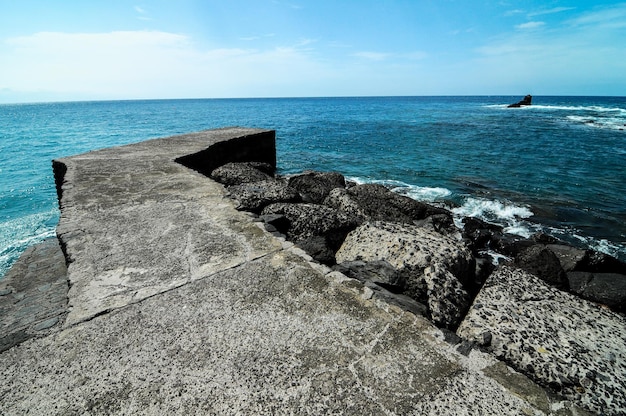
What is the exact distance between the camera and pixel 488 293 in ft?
8.39

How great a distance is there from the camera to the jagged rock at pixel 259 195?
431 cm

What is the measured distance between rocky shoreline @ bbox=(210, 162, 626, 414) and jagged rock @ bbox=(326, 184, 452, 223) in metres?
0.33

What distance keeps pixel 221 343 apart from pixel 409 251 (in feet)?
6.10

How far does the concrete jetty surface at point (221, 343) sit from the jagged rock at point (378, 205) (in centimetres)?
248

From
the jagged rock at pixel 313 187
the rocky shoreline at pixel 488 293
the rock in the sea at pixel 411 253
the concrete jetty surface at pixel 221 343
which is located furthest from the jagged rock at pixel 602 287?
the jagged rock at pixel 313 187

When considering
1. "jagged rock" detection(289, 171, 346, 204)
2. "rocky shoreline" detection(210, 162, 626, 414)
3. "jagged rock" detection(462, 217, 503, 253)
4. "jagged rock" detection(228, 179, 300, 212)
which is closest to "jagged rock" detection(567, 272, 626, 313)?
"rocky shoreline" detection(210, 162, 626, 414)

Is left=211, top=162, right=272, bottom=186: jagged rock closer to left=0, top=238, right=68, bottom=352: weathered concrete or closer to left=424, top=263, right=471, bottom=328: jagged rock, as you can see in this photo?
left=0, top=238, right=68, bottom=352: weathered concrete

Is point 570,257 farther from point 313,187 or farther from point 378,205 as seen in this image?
point 313,187

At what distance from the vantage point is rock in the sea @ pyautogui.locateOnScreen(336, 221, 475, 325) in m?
2.73

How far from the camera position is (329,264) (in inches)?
125

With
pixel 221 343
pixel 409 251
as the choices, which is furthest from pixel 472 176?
pixel 221 343

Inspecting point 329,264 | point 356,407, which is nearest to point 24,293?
point 329,264

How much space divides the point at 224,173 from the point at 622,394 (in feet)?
20.3

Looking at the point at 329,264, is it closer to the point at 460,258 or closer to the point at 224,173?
the point at 460,258
